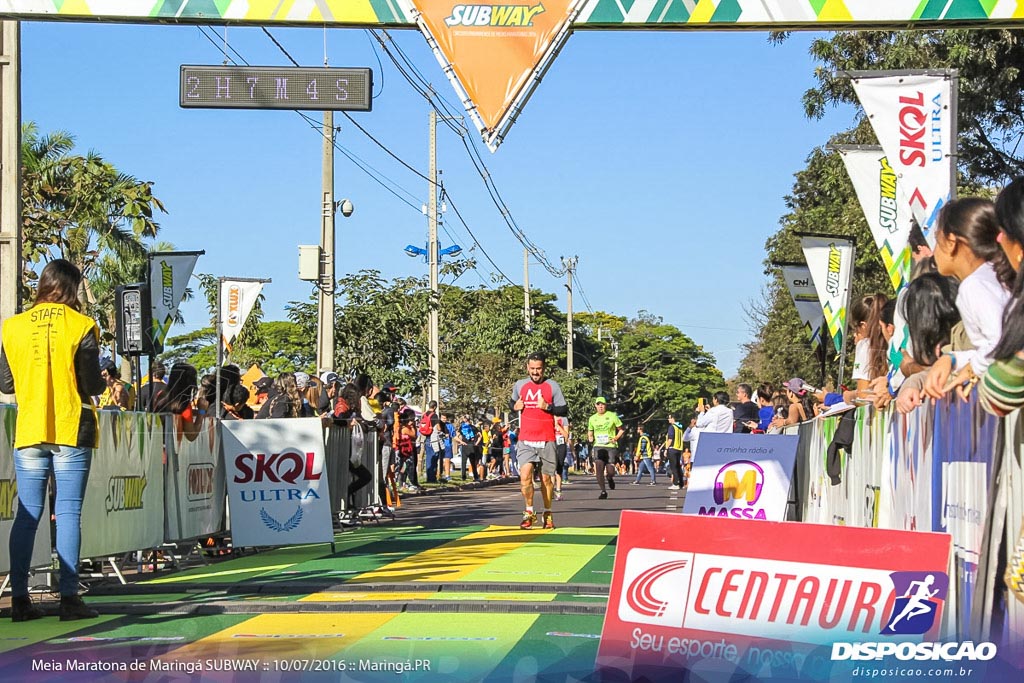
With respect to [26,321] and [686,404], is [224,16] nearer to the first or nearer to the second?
[26,321]

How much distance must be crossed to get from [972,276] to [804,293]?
1573cm

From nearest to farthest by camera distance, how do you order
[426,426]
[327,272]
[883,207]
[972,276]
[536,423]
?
1. [972,276]
2. [883,207]
3. [536,423]
4. [327,272]
5. [426,426]

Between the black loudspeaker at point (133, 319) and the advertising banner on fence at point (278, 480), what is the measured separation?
116 cm

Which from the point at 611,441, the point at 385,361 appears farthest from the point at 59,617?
the point at 385,361

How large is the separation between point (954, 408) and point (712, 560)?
1.74 meters

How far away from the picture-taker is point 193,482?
12711mm

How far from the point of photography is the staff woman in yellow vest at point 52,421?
8.29 metres

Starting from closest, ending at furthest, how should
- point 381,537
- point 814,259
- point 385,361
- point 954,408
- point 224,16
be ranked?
point 954,408 < point 224,16 < point 381,537 < point 814,259 < point 385,361

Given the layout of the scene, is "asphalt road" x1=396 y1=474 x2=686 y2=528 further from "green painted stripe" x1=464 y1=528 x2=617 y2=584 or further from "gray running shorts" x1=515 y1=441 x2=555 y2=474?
"green painted stripe" x1=464 y1=528 x2=617 y2=584

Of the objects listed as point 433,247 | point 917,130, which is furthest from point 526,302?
point 917,130

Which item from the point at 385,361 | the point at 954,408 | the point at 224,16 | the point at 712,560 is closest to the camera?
the point at 712,560

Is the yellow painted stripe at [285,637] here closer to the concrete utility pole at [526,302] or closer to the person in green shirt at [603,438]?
the person in green shirt at [603,438]

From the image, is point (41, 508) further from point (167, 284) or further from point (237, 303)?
point (237, 303)

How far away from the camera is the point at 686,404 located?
13275 cm
